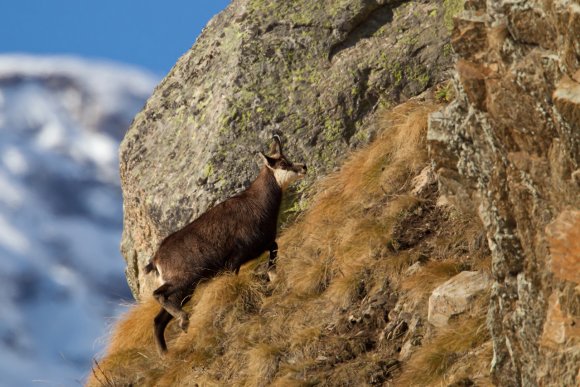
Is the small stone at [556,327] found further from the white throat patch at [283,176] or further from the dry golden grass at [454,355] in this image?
the white throat patch at [283,176]

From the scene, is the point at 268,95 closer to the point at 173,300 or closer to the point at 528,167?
the point at 173,300

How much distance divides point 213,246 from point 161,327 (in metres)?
1.16

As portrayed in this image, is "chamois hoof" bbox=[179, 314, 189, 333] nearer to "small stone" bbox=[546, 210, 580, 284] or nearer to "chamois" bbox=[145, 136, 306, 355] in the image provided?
"chamois" bbox=[145, 136, 306, 355]

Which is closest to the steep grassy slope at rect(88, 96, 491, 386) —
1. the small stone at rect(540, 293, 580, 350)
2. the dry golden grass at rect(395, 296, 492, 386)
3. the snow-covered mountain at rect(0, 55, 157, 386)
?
the dry golden grass at rect(395, 296, 492, 386)

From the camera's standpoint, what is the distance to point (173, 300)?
12891 millimetres

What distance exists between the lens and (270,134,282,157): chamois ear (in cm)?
1395

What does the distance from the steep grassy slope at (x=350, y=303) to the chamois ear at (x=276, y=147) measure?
82 centimetres

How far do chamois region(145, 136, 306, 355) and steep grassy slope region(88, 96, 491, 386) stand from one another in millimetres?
220

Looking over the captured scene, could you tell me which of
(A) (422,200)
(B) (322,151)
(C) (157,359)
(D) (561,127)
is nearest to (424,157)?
(A) (422,200)

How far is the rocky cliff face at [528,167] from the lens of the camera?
6.48 metres

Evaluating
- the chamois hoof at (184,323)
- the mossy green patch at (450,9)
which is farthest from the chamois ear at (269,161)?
the mossy green patch at (450,9)

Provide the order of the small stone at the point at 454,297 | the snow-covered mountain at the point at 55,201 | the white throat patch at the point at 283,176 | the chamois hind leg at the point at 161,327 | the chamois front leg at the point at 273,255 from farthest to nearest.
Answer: the snow-covered mountain at the point at 55,201 < the white throat patch at the point at 283,176 < the chamois front leg at the point at 273,255 < the chamois hind leg at the point at 161,327 < the small stone at the point at 454,297

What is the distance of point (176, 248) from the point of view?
42.3 feet

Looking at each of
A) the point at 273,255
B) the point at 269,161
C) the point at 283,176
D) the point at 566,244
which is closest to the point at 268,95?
the point at 269,161
